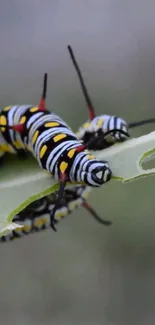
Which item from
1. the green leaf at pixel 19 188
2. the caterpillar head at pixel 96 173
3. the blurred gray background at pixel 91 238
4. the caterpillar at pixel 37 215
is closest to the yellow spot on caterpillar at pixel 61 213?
the caterpillar at pixel 37 215

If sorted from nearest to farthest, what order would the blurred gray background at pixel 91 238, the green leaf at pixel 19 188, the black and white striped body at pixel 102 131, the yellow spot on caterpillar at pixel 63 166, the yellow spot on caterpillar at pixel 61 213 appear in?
1. the green leaf at pixel 19 188
2. the yellow spot on caterpillar at pixel 63 166
3. the black and white striped body at pixel 102 131
4. the yellow spot on caterpillar at pixel 61 213
5. the blurred gray background at pixel 91 238

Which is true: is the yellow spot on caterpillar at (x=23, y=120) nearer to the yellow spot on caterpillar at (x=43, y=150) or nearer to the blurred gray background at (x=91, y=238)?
the yellow spot on caterpillar at (x=43, y=150)

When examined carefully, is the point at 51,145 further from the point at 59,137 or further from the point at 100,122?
the point at 100,122

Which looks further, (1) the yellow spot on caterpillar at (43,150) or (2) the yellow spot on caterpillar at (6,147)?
(2) the yellow spot on caterpillar at (6,147)

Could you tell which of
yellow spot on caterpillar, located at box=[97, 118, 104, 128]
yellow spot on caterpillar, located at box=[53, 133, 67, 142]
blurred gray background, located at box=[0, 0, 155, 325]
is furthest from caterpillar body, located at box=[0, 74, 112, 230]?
blurred gray background, located at box=[0, 0, 155, 325]

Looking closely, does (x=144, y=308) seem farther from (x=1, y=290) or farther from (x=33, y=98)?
(x=33, y=98)

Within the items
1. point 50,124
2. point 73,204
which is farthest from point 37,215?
point 50,124

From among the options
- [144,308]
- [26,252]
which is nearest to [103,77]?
[26,252]
